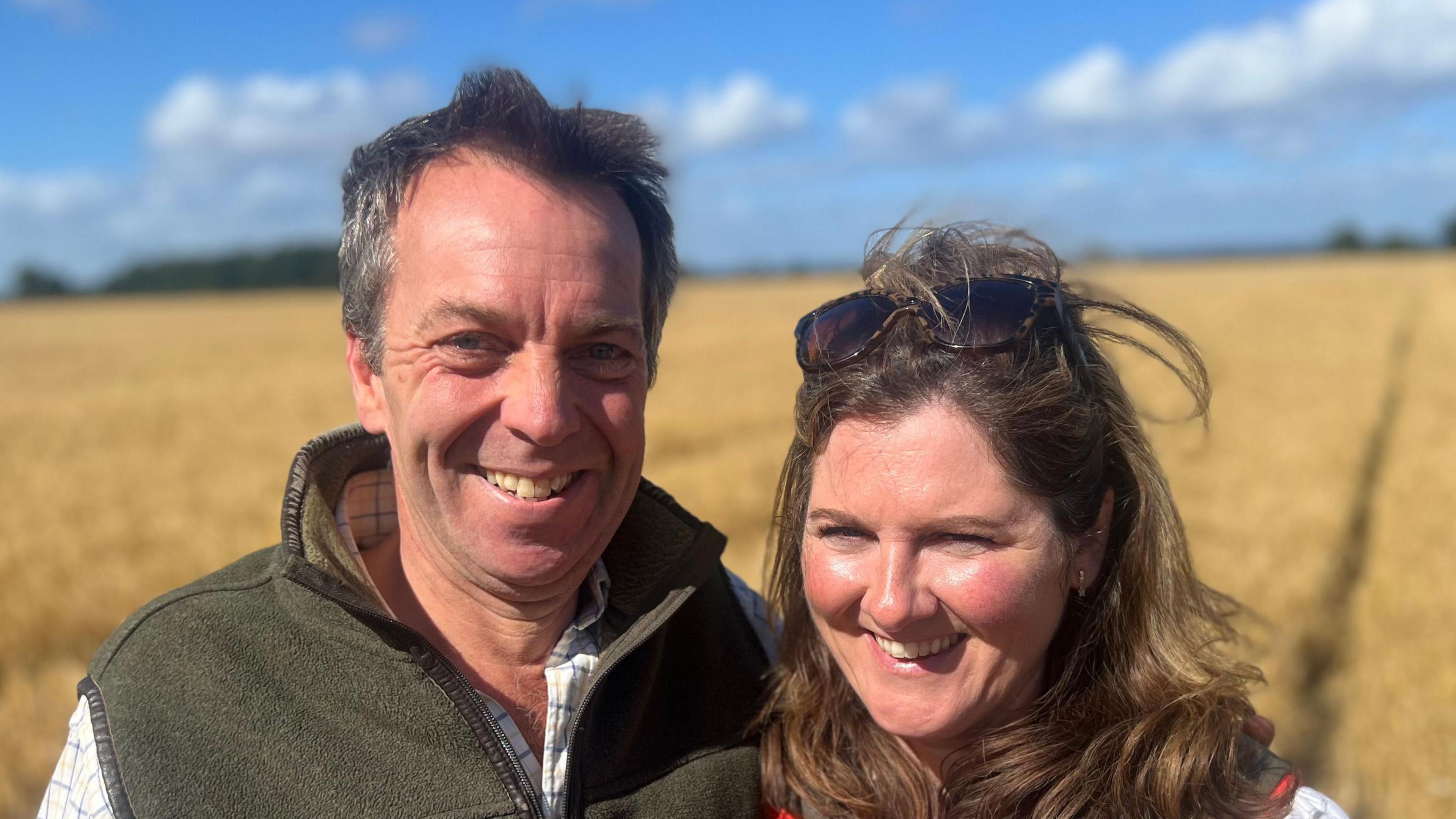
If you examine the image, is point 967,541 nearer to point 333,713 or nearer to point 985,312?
point 985,312

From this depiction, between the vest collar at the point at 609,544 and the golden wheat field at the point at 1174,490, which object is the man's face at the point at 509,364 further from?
the golden wheat field at the point at 1174,490

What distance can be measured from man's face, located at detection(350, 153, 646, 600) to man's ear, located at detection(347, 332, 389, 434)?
72 mm

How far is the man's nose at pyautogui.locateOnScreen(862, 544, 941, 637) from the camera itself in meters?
2.02

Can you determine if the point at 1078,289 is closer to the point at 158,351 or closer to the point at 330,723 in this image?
the point at 330,723

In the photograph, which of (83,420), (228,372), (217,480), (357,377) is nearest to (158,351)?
(228,372)

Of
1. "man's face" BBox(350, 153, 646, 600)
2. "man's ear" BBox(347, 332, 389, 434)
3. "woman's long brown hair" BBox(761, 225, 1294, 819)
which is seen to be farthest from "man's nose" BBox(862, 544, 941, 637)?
"man's ear" BBox(347, 332, 389, 434)

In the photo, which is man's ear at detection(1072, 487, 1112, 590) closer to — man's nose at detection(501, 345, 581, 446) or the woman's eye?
the woman's eye

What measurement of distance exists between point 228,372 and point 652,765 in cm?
2338

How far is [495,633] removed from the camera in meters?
2.27

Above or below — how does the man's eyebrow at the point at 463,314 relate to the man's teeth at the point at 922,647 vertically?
above

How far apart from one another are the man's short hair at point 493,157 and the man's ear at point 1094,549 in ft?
3.46

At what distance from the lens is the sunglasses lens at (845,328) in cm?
217

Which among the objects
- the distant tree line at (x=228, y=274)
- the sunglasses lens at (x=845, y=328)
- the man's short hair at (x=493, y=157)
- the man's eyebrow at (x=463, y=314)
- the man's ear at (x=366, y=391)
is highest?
the man's short hair at (x=493, y=157)

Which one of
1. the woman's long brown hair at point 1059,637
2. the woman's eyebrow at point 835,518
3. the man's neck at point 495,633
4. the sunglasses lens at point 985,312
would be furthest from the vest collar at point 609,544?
the sunglasses lens at point 985,312
